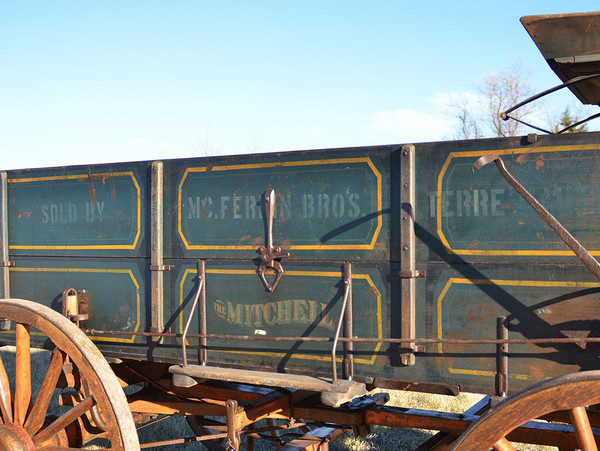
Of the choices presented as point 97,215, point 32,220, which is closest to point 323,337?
point 97,215

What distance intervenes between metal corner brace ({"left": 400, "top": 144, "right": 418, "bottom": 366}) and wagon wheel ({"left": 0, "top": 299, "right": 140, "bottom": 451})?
1391mm

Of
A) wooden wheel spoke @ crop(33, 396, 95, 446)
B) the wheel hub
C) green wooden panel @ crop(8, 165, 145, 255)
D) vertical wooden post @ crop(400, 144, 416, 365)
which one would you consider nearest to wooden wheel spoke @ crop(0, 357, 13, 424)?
the wheel hub

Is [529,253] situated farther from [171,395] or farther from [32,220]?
[32,220]

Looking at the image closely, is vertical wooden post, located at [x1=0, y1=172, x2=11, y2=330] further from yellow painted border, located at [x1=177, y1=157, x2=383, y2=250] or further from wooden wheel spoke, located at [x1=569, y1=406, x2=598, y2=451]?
wooden wheel spoke, located at [x1=569, y1=406, x2=598, y2=451]

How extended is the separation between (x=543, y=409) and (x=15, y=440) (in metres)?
2.60

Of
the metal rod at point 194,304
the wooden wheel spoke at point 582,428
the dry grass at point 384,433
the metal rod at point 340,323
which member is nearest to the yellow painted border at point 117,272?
the metal rod at point 194,304

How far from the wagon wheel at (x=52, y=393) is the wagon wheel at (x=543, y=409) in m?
1.64

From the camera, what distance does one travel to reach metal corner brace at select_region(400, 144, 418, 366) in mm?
2797

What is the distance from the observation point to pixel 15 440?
3203mm

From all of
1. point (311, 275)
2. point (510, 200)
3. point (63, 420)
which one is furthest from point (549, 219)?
point (63, 420)

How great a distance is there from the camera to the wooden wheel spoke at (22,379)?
332 centimetres

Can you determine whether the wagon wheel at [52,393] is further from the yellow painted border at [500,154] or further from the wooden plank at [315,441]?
the yellow painted border at [500,154]

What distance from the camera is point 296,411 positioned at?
3424 millimetres

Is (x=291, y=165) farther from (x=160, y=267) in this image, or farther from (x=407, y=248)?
(x=160, y=267)
